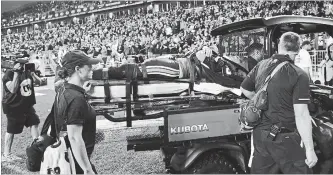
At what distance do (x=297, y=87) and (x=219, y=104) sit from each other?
1353mm

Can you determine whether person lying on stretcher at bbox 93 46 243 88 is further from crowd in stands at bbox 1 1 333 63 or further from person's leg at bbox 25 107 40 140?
crowd in stands at bbox 1 1 333 63

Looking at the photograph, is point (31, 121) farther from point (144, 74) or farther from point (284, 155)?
point (284, 155)

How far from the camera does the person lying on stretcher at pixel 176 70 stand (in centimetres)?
473

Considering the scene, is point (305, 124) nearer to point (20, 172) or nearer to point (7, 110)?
point (20, 172)

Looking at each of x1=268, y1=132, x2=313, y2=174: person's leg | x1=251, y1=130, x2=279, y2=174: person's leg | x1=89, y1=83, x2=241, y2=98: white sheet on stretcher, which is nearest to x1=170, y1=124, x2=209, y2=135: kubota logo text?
x1=89, y1=83, x2=241, y2=98: white sheet on stretcher

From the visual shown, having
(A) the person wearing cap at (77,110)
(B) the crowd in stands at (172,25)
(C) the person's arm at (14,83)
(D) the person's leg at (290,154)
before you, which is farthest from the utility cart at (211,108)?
(B) the crowd in stands at (172,25)

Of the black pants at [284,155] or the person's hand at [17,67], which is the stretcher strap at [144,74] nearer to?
the black pants at [284,155]

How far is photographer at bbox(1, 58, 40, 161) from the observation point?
6504mm

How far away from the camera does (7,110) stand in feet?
21.6

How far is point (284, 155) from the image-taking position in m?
3.22

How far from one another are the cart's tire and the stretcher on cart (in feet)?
2.20

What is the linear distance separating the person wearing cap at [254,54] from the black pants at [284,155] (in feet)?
4.55

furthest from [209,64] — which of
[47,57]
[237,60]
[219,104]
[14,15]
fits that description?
[14,15]

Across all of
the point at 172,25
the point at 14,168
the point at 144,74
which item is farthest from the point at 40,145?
the point at 172,25
